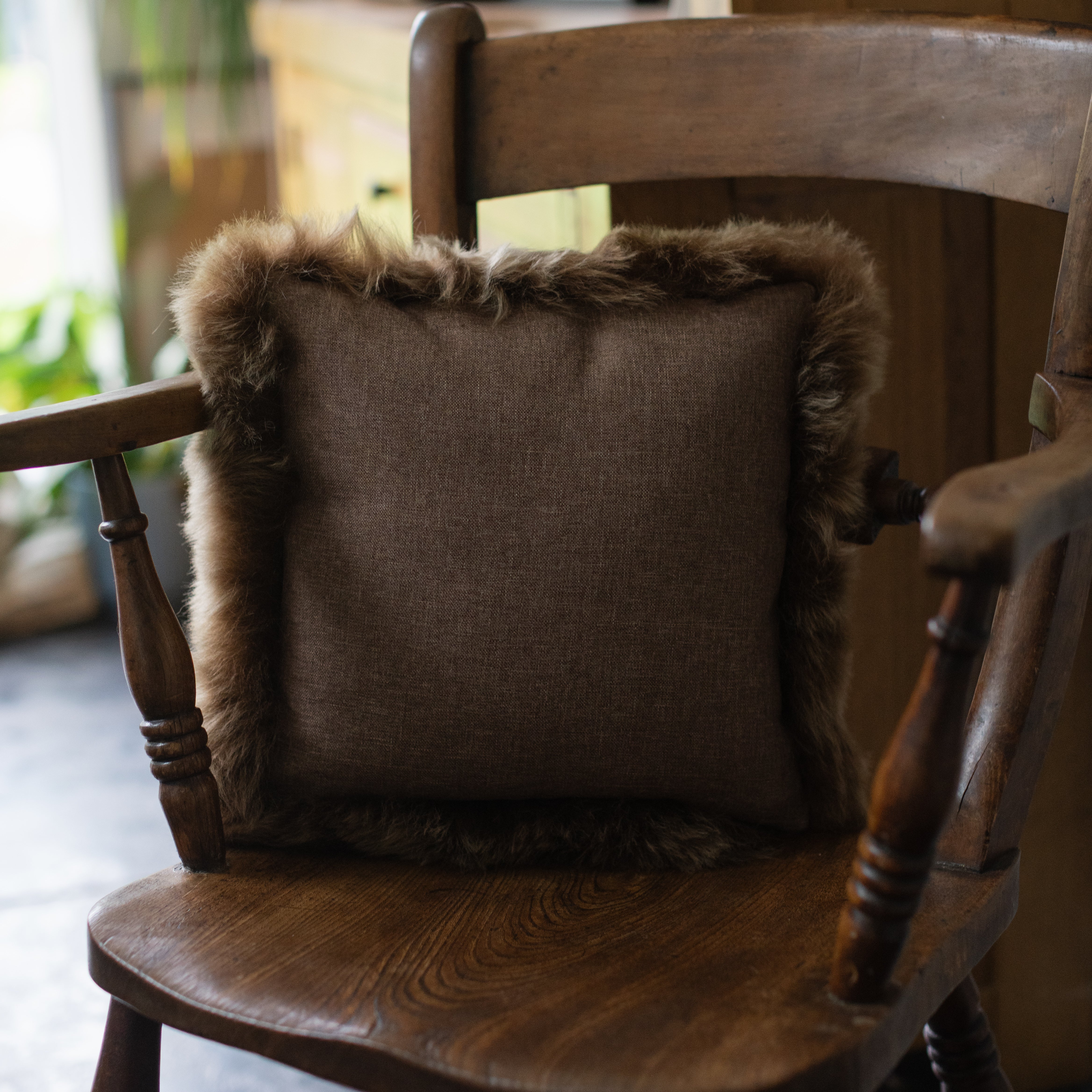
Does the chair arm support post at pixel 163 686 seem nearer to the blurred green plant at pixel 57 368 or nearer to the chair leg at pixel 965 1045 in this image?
the chair leg at pixel 965 1045

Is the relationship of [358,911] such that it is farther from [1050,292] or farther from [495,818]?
[1050,292]

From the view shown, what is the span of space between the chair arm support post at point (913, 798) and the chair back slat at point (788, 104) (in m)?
0.41

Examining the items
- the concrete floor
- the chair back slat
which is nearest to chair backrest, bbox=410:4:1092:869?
the chair back slat

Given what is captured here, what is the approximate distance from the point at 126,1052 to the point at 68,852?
1.09 metres

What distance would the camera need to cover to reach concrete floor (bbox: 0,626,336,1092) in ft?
4.34

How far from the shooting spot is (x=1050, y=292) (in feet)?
3.65

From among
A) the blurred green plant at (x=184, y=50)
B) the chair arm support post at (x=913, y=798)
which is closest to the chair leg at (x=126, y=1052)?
the chair arm support post at (x=913, y=798)

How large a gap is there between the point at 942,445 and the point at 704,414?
482 millimetres

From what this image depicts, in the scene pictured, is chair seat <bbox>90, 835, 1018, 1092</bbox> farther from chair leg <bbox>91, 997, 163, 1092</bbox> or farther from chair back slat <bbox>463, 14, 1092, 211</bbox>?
chair back slat <bbox>463, 14, 1092, 211</bbox>

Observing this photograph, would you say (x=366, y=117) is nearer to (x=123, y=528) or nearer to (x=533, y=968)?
(x=123, y=528)

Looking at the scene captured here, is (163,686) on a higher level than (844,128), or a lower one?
lower

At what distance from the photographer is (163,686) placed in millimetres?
769

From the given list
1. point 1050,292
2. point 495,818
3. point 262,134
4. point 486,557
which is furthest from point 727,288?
point 262,134

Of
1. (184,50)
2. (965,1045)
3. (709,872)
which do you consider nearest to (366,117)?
(184,50)
